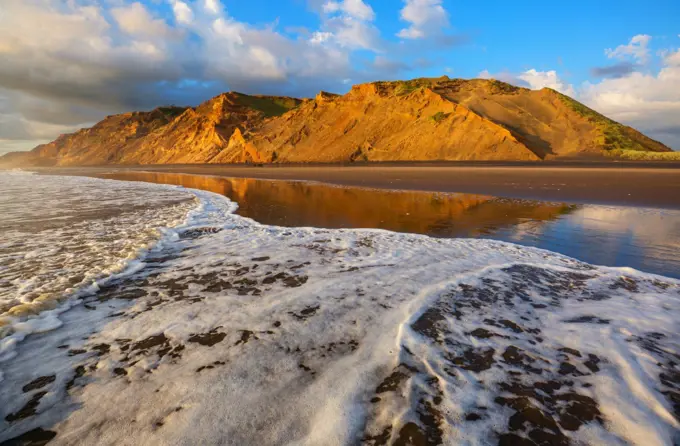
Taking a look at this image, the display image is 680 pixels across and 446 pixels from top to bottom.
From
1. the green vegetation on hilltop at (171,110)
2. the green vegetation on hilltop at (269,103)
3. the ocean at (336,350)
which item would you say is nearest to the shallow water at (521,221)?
the ocean at (336,350)

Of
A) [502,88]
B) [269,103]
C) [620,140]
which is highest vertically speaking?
[269,103]

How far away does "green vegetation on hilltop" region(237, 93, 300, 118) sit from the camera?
4788 inches

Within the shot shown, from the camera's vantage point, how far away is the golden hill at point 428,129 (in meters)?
46.8

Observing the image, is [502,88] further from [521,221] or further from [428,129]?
[521,221]

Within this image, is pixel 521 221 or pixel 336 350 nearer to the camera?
pixel 336 350

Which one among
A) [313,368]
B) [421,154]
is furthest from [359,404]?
[421,154]

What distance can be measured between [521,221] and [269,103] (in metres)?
141

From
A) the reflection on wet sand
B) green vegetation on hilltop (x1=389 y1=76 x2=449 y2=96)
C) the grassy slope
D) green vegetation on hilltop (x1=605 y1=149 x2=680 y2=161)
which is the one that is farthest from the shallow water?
green vegetation on hilltop (x1=389 y1=76 x2=449 y2=96)

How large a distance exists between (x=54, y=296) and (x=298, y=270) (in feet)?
10.7

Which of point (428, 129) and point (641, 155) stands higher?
point (428, 129)

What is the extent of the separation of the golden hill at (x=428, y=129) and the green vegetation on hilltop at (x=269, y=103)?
50.2 feet

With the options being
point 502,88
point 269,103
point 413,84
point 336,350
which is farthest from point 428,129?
point 269,103

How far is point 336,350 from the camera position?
3.07 m

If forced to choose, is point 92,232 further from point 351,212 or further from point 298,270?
point 351,212
